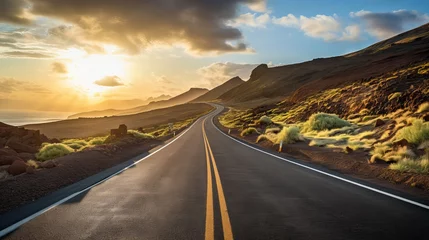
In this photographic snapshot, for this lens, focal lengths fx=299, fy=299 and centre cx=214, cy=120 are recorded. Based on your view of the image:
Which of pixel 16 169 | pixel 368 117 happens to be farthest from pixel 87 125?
pixel 16 169

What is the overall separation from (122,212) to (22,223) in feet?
5.76

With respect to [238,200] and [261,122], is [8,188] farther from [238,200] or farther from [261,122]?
[261,122]

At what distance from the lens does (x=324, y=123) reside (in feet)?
97.4

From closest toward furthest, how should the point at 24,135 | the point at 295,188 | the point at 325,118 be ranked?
the point at 295,188 < the point at 24,135 < the point at 325,118

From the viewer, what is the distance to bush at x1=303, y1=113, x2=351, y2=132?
95.2 feet

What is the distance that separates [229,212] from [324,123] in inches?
1024

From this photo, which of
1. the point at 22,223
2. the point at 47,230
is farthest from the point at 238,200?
the point at 22,223

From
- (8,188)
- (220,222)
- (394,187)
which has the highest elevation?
(8,188)

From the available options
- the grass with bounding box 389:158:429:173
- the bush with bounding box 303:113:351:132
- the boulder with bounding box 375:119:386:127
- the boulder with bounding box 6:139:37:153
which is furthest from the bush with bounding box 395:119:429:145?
the boulder with bounding box 6:139:37:153

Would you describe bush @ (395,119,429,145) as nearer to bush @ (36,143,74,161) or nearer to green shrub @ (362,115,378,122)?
green shrub @ (362,115,378,122)

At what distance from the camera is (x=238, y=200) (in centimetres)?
702

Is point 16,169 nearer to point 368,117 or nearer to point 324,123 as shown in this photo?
point 324,123

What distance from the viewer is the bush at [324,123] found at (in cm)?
2902

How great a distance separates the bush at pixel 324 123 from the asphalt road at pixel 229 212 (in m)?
20.9
